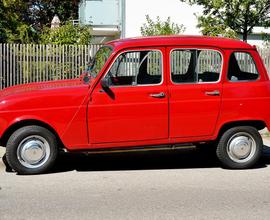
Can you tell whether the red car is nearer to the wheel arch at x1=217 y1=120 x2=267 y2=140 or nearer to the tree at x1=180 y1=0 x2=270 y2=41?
the wheel arch at x1=217 y1=120 x2=267 y2=140

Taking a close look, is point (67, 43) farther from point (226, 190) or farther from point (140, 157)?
point (226, 190)

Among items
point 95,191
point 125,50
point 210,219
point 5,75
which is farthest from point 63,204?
point 5,75

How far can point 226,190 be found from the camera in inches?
253

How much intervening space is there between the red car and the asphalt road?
0.41 metres

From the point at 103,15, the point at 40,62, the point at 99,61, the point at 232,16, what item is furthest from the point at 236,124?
the point at 103,15

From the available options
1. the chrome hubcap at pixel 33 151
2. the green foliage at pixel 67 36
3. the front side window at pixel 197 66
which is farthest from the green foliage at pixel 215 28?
the chrome hubcap at pixel 33 151

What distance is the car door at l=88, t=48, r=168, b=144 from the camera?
7.11m

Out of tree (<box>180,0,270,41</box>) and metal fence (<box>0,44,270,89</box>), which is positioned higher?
tree (<box>180,0,270,41</box>)

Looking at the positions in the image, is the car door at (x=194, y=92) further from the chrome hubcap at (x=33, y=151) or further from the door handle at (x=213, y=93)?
the chrome hubcap at (x=33, y=151)

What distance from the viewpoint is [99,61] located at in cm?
767

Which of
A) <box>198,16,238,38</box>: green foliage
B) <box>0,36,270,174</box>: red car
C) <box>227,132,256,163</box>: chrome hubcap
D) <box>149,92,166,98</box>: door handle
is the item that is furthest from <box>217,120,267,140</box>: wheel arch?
<box>198,16,238,38</box>: green foliage

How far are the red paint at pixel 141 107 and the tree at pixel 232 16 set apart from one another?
8.32 meters

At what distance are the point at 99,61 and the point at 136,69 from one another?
70cm

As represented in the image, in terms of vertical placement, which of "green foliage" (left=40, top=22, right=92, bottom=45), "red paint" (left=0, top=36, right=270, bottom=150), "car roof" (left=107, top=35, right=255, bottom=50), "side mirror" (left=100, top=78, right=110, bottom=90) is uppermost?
"green foliage" (left=40, top=22, right=92, bottom=45)
